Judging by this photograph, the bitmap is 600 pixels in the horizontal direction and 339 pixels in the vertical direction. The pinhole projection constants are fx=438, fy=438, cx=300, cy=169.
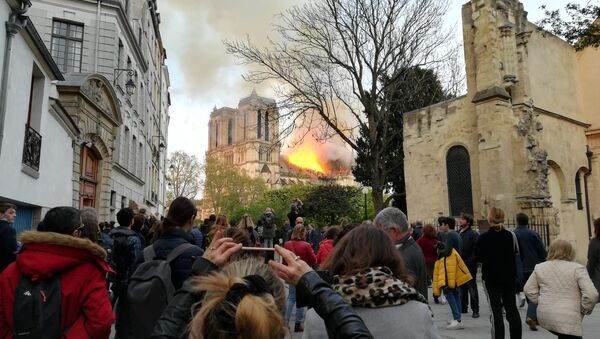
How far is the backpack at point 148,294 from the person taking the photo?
299cm

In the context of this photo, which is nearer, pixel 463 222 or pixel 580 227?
pixel 463 222

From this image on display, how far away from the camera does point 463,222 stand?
895cm

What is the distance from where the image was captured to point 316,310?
1.78 metres

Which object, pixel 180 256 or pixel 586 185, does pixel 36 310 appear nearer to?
pixel 180 256

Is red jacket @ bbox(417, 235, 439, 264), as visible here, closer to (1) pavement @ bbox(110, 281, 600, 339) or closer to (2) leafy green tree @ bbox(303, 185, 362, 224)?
(1) pavement @ bbox(110, 281, 600, 339)

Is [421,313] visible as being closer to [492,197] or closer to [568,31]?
[568,31]

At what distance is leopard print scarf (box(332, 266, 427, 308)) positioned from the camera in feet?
6.93

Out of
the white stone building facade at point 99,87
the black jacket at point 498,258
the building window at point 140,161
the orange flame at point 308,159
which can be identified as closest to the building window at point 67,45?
the white stone building facade at point 99,87

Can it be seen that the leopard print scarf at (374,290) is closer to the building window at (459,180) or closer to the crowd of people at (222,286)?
the crowd of people at (222,286)

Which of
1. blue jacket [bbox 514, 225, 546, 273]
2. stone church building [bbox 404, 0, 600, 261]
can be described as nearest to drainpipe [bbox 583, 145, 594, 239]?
stone church building [bbox 404, 0, 600, 261]

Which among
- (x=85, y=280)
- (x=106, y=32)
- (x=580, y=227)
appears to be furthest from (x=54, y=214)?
(x=580, y=227)

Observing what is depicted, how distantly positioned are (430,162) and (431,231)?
51.0 ft

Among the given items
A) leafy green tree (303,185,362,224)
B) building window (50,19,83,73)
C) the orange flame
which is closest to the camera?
building window (50,19,83,73)

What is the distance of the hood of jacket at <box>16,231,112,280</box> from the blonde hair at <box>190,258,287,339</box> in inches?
54.1
